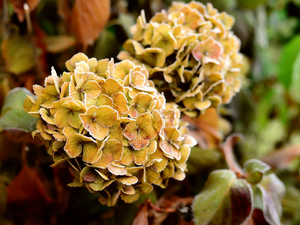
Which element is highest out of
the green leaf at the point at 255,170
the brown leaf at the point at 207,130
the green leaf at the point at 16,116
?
the green leaf at the point at 16,116

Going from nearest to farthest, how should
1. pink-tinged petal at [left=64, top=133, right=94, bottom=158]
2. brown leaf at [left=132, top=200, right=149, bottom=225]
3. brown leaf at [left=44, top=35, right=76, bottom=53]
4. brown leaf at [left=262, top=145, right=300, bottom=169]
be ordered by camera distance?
pink-tinged petal at [left=64, top=133, right=94, bottom=158] → brown leaf at [left=132, top=200, right=149, bottom=225] → brown leaf at [left=44, top=35, right=76, bottom=53] → brown leaf at [left=262, top=145, right=300, bottom=169]

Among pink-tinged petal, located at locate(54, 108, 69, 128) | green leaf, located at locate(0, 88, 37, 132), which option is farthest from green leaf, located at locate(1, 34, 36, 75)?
pink-tinged petal, located at locate(54, 108, 69, 128)

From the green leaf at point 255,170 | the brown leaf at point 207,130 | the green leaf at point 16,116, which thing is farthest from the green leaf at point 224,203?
the green leaf at point 16,116

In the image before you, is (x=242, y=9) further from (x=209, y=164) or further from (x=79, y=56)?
(x=79, y=56)

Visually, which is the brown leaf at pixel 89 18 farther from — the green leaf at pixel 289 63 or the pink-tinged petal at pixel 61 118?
the green leaf at pixel 289 63

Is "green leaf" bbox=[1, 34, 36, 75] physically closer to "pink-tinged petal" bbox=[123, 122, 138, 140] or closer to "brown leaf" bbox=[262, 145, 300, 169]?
"pink-tinged petal" bbox=[123, 122, 138, 140]

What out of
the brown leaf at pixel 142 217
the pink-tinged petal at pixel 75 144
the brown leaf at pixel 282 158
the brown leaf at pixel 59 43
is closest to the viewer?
the pink-tinged petal at pixel 75 144
